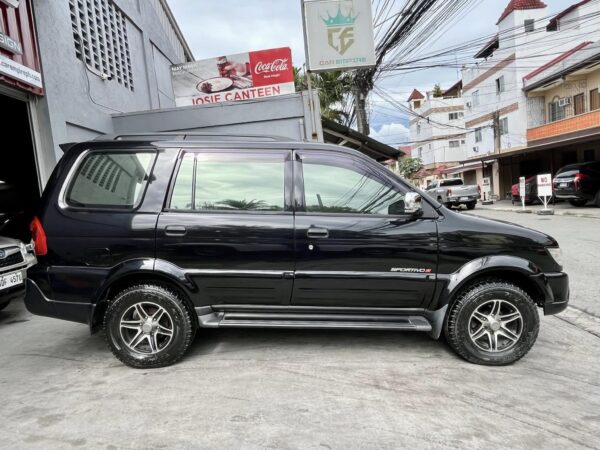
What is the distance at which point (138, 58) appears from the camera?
1148 cm

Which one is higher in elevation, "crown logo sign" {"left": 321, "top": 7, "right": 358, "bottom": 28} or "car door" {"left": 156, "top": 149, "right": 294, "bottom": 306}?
"crown logo sign" {"left": 321, "top": 7, "right": 358, "bottom": 28}

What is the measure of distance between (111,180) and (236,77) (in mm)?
10856

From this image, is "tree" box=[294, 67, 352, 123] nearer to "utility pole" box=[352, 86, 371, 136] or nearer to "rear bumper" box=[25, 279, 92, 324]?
"utility pole" box=[352, 86, 371, 136]

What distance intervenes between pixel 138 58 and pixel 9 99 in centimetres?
513

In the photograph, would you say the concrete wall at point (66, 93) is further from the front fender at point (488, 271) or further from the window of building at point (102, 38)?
the front fender at point (488, 271)

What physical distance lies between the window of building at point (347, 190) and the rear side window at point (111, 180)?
1.38 metres

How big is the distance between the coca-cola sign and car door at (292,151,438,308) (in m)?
10.0

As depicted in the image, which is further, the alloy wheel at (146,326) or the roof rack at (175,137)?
the roof rack at (175,137)

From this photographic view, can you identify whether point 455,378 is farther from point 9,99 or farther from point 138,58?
point 138,58

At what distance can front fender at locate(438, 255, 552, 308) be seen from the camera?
331cm

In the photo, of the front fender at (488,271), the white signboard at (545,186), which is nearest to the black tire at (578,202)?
the white signboard at (545,186)

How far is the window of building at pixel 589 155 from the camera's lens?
21.1 metres

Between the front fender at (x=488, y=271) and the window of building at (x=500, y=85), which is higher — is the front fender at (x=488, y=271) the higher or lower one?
the lower one

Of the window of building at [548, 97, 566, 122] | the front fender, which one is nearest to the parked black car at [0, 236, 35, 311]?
the front fender
